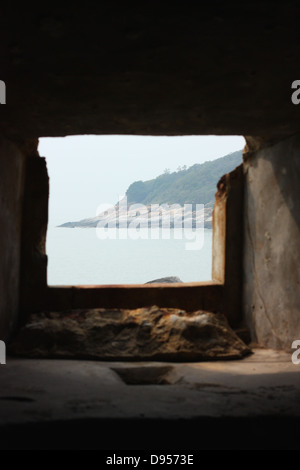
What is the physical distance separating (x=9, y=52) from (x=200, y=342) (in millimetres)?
2701

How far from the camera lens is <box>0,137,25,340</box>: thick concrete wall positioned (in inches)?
137

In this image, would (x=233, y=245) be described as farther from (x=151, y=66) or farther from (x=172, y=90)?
(x=151, y=66)

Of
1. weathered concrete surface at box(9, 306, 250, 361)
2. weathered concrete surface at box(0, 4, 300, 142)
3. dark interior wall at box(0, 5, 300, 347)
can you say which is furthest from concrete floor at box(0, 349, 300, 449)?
weathered concrete surface at box(0, 4, 300, 142)

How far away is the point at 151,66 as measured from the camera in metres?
2.17

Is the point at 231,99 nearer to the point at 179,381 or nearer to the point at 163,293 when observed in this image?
the point at 179,381

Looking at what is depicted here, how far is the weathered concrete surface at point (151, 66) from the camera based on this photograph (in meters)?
1.72

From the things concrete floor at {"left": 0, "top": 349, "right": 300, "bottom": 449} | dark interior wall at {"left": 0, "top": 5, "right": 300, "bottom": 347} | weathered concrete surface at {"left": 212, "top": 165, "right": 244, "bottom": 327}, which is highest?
dark interior wall at {"left": 0, "top": 5, "right": 300, "bottom": 347}

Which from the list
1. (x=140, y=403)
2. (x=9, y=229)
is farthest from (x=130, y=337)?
(x=140, y=403)

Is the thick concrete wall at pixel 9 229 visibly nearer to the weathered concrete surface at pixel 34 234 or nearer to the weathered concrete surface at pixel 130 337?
the weathered concrete surface at pixel 34 234

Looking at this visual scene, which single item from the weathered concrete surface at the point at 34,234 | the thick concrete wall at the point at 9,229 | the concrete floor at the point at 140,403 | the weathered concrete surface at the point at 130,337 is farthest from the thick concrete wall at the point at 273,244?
the thick concrete wall at the point at 9,229

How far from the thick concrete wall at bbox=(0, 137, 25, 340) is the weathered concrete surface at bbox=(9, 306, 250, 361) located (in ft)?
0.78

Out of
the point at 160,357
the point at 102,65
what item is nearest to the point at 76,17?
the point at 102,65

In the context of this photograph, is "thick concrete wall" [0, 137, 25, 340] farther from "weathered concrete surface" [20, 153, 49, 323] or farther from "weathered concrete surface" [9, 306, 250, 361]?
"weathered concrete surface" [9, 306, 250, 361]

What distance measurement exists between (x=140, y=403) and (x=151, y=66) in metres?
1.73
